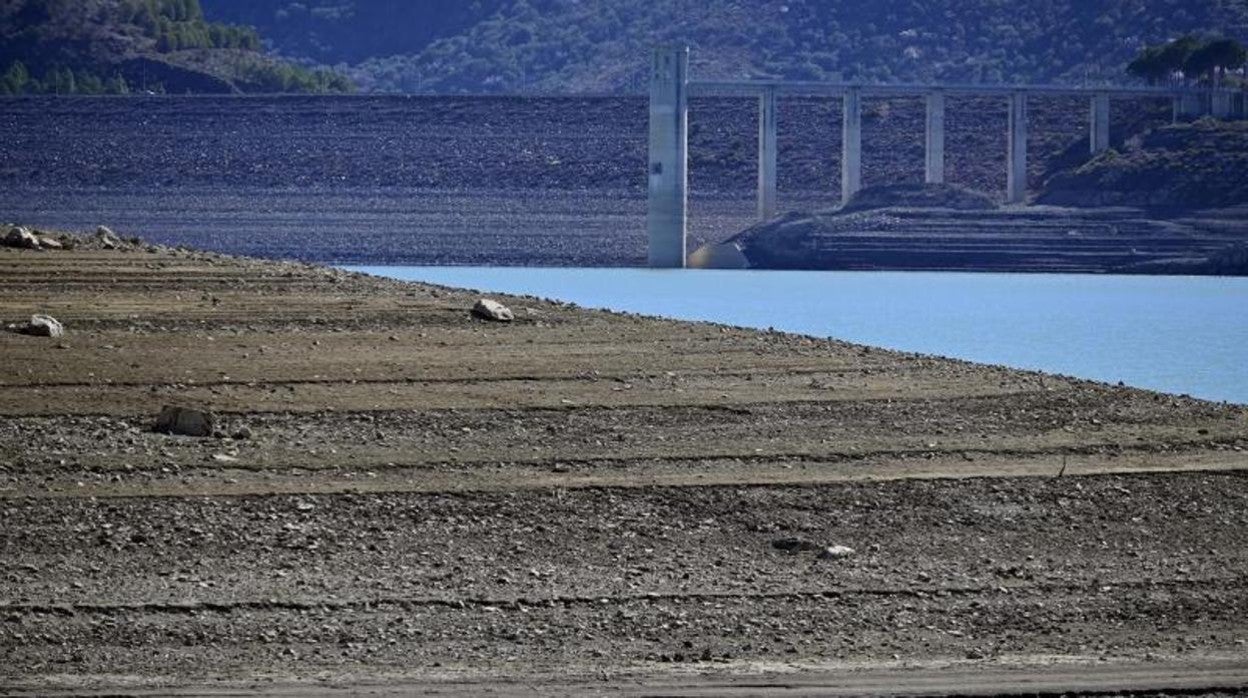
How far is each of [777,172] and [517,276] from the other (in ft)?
71.1

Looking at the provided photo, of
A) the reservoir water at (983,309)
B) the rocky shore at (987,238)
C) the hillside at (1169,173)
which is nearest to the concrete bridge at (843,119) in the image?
the hillside at (1169,173)

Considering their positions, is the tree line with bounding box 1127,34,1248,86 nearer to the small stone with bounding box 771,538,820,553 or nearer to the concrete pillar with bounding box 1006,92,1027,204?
the concrete pillar with bounding box 1006,92,1027,204

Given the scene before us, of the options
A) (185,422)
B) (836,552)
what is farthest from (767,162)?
(836,552)

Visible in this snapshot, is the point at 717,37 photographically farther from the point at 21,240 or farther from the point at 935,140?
the point at 21,240

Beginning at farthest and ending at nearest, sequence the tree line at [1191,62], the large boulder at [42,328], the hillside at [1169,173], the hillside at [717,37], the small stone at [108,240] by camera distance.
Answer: the hillside at [717,37], the tree line at [1191,62], the hillside at [1169,173], the small stone at [108,240], the large boulder at [42,328]

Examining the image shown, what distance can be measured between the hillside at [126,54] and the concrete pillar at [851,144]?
80.7ft

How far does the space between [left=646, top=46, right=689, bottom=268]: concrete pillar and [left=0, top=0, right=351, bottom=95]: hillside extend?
66.5ft

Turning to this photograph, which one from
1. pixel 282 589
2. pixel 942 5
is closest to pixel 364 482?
pixel 282 589

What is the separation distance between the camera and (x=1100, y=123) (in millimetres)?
87812

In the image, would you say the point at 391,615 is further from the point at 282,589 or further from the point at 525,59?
the point at 525,59

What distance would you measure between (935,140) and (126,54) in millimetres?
33854

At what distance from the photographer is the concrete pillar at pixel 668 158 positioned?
8162 centimetres

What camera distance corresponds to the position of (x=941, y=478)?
17.1 meters

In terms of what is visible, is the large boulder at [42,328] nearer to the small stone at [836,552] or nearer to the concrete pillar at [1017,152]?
the small stone at [836,552]
